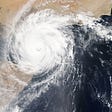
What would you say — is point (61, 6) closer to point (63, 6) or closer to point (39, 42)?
point (63, 6)

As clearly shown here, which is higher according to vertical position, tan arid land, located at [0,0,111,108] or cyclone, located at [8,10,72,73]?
tan arid land, located at [0,0,111,108]

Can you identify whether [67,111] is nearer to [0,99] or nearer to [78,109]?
[78,109]

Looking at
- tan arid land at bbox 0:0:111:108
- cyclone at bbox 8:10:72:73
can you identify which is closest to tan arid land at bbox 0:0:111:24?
tan arid land at bbox 0:0:111:108

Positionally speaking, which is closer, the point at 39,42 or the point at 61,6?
the point at 39,42

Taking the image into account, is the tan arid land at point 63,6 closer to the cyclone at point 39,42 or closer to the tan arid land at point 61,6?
the tan arid land at point 61,6

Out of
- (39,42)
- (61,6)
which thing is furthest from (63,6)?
(39,42)

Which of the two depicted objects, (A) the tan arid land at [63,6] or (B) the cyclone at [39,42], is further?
(A) the tan arid land at [63,6]

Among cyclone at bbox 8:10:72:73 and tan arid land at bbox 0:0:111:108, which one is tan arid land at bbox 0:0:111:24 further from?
cyclone at bbox 8:10:72:73

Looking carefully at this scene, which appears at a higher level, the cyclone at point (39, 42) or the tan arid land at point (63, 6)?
the tan arid land at point (63, 6)

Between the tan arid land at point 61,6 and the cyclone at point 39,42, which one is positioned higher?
the tan arid land at point 61,6

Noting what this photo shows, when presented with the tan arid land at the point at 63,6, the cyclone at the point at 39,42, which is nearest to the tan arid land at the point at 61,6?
the tan arid land at the point at 63,6

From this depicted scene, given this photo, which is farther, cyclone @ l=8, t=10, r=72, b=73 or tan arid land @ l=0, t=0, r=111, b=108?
tan arid land @ l=0, t=0, r=111, b=108
